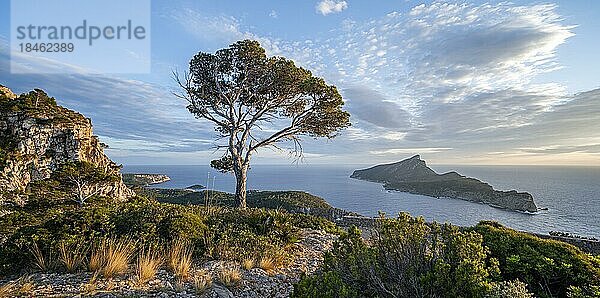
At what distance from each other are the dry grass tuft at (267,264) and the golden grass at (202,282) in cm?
101

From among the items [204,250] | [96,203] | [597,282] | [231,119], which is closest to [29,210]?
[96,203]

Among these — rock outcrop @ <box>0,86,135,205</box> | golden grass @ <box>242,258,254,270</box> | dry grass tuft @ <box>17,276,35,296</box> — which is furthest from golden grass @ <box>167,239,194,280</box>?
rock outcrop @ <box>0,86,135,205</box>

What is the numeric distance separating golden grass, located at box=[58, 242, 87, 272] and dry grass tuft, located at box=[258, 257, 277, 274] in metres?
2.62

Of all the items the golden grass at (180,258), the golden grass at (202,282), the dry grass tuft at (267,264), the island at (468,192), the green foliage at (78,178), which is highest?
the green foliage at (78,178)

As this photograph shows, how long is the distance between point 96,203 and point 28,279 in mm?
3369

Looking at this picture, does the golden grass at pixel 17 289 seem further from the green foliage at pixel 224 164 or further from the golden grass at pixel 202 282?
the green foliage at pixel 224 164

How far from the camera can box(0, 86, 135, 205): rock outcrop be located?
32.7 feet

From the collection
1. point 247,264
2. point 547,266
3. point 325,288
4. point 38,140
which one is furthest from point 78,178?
point 547,266

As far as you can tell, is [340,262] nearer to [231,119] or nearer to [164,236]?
[164,236]

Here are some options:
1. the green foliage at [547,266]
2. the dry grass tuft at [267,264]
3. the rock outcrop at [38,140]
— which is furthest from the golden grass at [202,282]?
the rock outcrop at [38,140]

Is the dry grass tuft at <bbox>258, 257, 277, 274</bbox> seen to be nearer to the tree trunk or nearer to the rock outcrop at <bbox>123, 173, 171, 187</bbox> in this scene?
the tree trunk

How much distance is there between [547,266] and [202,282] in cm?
403

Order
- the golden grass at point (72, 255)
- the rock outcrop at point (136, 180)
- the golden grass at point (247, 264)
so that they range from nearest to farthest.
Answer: the golden grass at point (72, 255) < the golden grass at point (247, 264) < the rock outcrop at point (136, 180)

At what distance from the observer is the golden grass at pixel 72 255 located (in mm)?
4180
